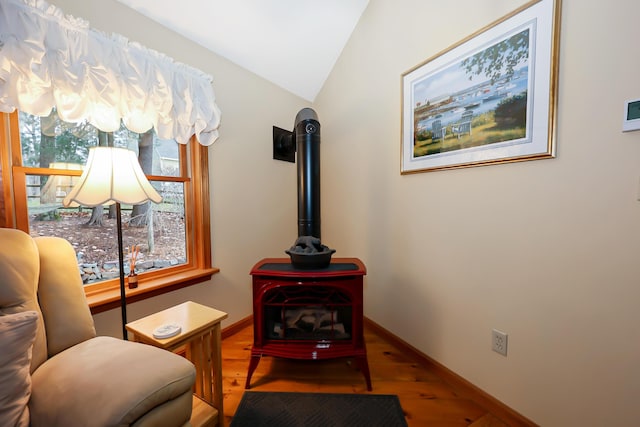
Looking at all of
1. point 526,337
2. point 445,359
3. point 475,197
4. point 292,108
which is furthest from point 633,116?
point 292,108

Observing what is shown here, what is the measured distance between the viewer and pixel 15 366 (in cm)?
75

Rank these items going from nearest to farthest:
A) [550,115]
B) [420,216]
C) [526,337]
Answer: [550,115] → [526,337] → [420,216]

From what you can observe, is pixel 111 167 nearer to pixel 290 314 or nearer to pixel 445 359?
pixel 290 314

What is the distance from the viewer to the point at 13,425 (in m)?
0.73

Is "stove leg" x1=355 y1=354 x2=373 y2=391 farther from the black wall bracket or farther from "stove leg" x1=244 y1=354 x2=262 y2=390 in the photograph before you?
the black wall bracket

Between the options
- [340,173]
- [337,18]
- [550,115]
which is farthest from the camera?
[340,173]

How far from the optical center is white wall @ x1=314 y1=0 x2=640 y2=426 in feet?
3.09

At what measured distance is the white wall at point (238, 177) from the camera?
174cm

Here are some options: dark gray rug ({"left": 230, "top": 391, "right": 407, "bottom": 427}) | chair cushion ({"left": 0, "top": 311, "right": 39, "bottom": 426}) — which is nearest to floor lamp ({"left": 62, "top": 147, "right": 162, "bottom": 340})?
chair cushion ({"left": 0, "top": 311, "right": 39, "bottom": 426})

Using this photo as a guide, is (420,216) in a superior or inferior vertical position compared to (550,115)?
inferior

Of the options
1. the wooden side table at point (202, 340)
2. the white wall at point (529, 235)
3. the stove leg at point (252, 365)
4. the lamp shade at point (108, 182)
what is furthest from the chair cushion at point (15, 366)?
the white wall at point (529, 235)

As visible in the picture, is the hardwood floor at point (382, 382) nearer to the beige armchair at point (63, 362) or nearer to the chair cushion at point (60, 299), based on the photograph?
the beige armchair at point (63, 362)

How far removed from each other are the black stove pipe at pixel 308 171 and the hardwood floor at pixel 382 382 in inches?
36.7

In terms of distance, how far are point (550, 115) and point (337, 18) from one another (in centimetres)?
177
